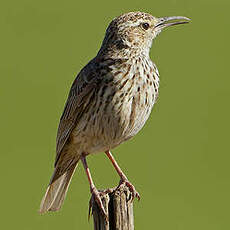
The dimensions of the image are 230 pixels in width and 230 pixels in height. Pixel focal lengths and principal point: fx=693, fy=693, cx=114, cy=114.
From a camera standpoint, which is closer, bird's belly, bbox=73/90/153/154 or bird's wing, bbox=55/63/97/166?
bird's belly, bbox=73/90/153/154

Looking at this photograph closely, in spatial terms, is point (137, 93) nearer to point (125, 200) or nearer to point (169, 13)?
point (125, 200)

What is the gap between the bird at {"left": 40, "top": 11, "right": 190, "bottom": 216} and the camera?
27.0 ft

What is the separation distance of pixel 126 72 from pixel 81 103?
2.29 feet

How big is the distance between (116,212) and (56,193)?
2.14 metres

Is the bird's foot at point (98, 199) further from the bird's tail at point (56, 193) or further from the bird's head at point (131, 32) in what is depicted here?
the bird's head at point (131, 32)

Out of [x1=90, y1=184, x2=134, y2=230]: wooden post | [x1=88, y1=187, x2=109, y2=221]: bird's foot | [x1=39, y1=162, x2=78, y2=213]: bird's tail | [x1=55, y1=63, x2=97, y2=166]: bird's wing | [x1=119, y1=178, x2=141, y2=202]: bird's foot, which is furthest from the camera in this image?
[x1=39, y1=162, x2=78, y2=213]: bird's tail

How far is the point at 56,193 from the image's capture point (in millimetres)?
9164

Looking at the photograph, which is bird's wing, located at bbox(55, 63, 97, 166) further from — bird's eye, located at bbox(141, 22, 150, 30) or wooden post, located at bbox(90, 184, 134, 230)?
wooden post, located at bbox(90, 184, 134, 230)

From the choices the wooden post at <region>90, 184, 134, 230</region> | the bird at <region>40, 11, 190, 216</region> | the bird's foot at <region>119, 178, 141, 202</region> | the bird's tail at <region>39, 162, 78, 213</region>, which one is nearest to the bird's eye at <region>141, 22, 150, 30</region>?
the bird at <region>40, 11, 190, 216</region>

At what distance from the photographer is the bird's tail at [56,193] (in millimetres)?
9125

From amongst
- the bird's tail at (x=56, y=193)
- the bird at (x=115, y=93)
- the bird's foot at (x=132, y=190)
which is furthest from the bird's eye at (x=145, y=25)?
the bird's tail at (x=56, y=193)

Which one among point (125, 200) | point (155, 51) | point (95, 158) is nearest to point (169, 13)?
point (155, 51)

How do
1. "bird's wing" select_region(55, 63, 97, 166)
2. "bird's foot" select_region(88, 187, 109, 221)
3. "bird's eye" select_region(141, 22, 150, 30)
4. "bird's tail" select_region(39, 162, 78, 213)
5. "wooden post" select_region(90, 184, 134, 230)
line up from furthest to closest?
"bird's tail" select_region(39, 162, 78, 213), "bird's eye" select_region(141, 22, 150, 30), "bird's wing" select_region(55, 63, 97, 166), "bird's foot" select_region(88, 187, 109, 221), "wooden post" select_region(90, 184, 134, 230)

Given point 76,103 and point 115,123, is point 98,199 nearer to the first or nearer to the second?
point 115,123
